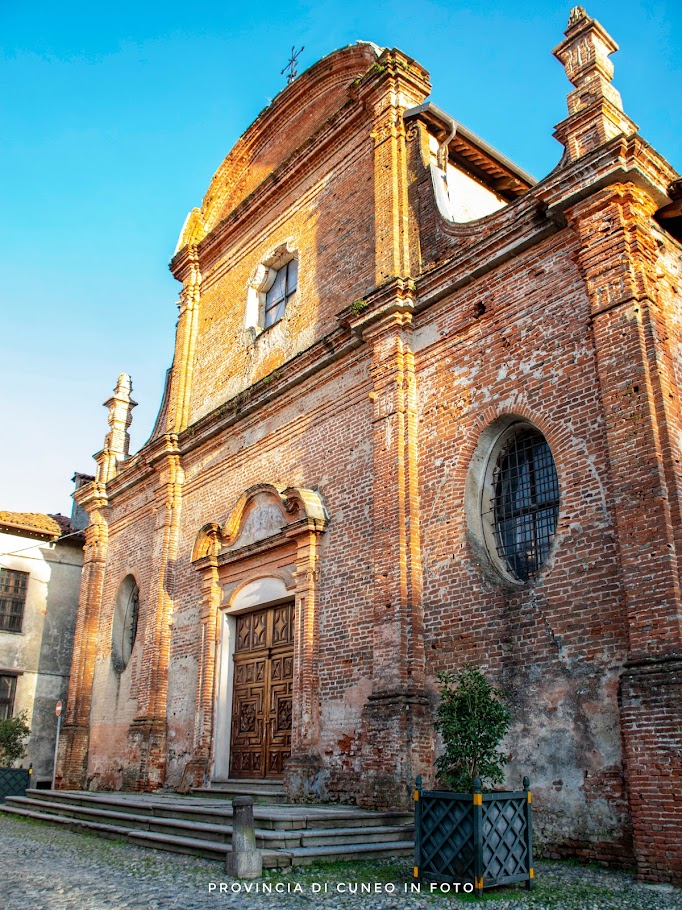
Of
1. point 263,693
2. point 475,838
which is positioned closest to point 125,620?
point 263,693

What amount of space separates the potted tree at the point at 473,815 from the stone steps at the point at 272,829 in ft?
4.07

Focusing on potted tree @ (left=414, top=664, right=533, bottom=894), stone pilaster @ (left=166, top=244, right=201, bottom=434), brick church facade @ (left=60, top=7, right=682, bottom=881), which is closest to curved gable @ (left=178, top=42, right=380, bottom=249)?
brick church facade @ (left=60, top=7, right=682, bottom=881)

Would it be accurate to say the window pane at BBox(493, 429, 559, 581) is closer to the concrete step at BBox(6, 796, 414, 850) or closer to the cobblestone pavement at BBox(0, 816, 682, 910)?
the concrete step at BBox(6, 796, 414, 850)

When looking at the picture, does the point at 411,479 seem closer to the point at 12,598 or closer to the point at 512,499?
the point at 512,499

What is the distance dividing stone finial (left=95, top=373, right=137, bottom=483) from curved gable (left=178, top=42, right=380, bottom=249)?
156 inches

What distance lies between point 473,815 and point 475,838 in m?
0.16

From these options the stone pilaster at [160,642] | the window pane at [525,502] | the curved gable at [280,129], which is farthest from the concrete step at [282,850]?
the curved gable at [280,129]

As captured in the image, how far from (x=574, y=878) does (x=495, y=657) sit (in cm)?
243

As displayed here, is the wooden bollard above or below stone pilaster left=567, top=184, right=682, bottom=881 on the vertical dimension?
below

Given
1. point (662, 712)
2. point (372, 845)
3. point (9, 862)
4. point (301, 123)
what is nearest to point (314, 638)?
point (372, 845)

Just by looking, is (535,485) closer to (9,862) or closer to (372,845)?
(372,845)

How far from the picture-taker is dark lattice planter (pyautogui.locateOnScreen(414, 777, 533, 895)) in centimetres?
610

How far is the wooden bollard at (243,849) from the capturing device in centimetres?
658

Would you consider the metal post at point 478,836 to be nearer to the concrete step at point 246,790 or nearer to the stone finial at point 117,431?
the concrete step at point 246,790
